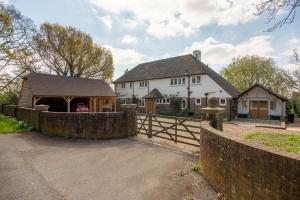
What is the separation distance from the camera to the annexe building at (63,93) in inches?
846

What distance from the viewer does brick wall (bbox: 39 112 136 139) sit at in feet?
35.4

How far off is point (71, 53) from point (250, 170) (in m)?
34.8

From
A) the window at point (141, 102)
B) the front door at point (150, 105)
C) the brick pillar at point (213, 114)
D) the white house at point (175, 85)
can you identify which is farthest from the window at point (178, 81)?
the brick pillar at point (213, 114)

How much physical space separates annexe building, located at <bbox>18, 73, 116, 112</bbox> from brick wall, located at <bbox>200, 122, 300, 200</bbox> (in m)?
20.4

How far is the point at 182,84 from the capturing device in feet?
90.8

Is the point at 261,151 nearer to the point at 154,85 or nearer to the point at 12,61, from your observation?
the point at 12,61

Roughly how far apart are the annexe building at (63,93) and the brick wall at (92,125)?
11468 mm

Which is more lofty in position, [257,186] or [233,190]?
[257,186]

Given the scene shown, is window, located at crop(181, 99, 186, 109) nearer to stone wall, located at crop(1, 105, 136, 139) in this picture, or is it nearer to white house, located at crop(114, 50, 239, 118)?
white house, located at crop(114, 50, 239, 118)

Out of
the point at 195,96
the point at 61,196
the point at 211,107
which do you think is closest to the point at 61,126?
the point at 61,196

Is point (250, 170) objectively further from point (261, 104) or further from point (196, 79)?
point (261, 104)

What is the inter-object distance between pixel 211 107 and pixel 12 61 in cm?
2288

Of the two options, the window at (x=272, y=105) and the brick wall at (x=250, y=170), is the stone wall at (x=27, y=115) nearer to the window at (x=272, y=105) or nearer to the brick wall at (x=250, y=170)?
the brick wall at (x=250, y=170)

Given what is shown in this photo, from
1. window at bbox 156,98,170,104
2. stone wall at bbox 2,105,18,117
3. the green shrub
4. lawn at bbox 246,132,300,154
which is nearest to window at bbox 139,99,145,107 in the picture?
window at bbox 156,98,170,104
